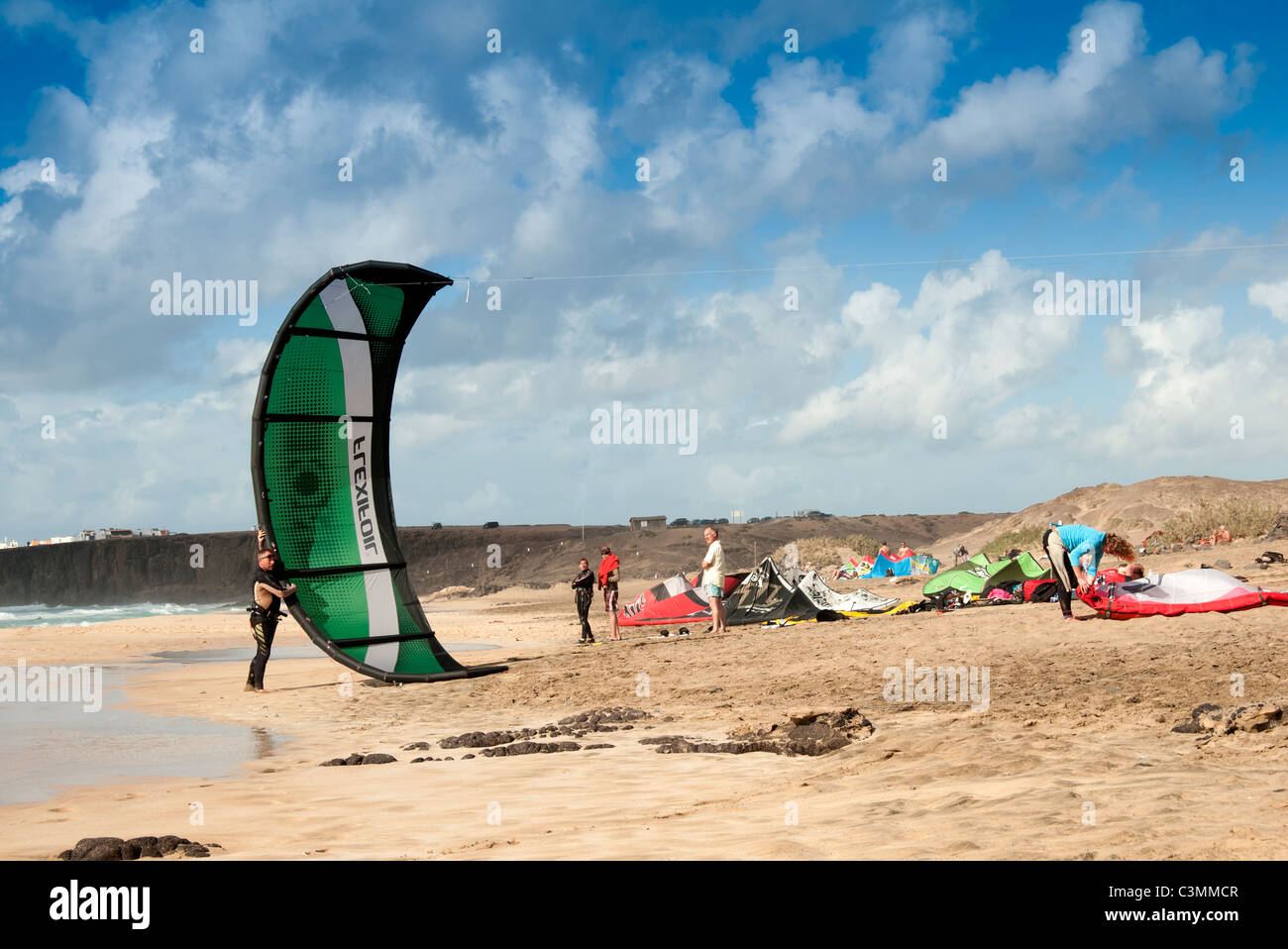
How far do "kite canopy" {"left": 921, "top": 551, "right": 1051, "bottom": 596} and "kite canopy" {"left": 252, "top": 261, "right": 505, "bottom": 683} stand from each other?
8.07 metres

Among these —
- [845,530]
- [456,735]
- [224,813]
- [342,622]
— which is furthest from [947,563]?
[224,813]

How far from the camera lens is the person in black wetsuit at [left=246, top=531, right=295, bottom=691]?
11.4 m

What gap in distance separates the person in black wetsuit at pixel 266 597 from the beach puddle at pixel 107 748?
156cm

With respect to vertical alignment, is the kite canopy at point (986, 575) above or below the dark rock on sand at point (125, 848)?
above

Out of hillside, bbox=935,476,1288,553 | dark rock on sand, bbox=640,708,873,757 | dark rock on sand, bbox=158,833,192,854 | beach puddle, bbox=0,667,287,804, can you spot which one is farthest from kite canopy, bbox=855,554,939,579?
dark rock on sand, bbox=158,833,192,854

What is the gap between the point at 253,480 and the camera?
11617mm

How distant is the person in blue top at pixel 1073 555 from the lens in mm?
11945

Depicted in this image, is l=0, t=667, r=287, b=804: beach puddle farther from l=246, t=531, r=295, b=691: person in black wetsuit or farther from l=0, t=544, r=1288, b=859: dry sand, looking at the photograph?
l=246, t=531, r=295, b=691: person in black wetsuit

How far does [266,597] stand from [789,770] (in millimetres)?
7420

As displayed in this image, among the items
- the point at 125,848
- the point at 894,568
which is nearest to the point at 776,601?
the point at 125,848

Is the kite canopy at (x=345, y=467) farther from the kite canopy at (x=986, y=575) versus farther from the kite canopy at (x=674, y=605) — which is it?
the kite canopy at (x=986, y=575)

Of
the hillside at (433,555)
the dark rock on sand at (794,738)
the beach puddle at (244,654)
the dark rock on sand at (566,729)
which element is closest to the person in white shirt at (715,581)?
the beach puddle at (244,654)

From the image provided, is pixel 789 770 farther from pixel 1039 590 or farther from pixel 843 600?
pixel 843 600
